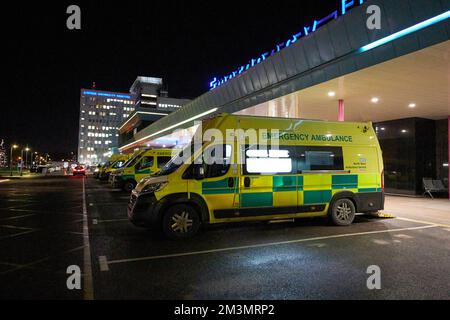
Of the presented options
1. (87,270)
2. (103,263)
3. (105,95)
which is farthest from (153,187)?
(105,95)

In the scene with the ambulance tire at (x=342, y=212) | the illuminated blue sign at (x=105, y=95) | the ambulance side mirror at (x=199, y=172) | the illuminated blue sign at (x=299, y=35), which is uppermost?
the illuminated blue sign at (x=105, y=95)

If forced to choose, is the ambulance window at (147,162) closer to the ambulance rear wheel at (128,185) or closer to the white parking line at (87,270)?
the ambulance rear wheel at (128,185)

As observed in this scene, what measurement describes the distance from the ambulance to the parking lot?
489 millimetres

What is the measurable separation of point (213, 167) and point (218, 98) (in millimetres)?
13227

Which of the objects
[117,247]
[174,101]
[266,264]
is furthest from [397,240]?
[174,101]

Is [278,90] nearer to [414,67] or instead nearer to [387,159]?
[414,67]

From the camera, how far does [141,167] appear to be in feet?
55.9

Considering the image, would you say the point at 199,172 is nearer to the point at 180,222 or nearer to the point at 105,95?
the point at 180,222

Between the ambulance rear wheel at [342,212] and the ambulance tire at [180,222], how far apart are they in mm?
3570

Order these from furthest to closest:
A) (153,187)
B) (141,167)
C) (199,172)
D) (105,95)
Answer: (105,95), (141,167), (199,172), (153,187)

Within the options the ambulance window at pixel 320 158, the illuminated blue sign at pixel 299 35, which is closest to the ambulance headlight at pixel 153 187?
the ambulance window at pixel 320 158

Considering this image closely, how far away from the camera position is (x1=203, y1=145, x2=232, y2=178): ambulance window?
703 centimetres

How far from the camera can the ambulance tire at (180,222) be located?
6754mm

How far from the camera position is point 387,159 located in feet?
63.8
